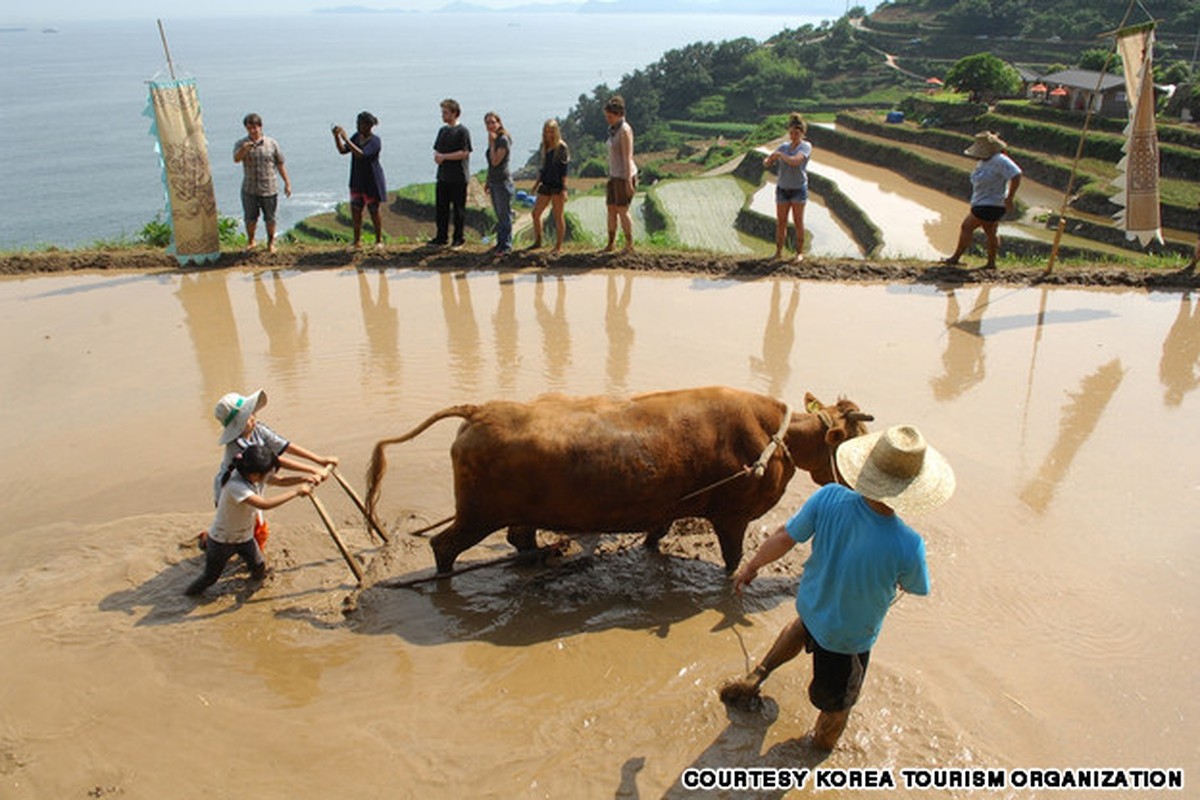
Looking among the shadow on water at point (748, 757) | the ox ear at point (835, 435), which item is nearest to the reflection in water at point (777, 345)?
the ox ear at point (835, 435)

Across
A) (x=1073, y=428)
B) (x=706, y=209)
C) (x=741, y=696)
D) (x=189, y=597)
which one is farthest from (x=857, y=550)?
(x=706, y=209)

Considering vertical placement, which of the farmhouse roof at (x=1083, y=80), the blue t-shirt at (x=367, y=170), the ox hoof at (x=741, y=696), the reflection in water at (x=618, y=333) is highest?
the farmhouse roof at (x=1083, y=80)

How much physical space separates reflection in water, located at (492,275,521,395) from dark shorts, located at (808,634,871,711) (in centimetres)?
442

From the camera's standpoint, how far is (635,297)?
10266 millimetres

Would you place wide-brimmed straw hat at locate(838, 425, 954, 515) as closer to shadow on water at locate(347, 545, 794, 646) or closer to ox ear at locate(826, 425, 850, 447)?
ox ear at locate(826, 425, 850, 447)

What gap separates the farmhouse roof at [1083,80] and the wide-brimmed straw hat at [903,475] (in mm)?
40637

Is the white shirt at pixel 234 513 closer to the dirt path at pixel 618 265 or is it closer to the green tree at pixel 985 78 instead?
the dirt path at pixel 618 265

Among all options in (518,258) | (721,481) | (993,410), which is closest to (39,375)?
(518,258)

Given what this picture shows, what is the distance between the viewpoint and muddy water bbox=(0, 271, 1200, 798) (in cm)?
409

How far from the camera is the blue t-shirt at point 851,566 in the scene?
3.59m

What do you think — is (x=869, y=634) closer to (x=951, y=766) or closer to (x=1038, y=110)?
(x=951, y=766)

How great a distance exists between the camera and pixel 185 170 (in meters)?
11.3

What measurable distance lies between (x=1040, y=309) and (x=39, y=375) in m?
10.5

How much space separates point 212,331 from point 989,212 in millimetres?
9118
